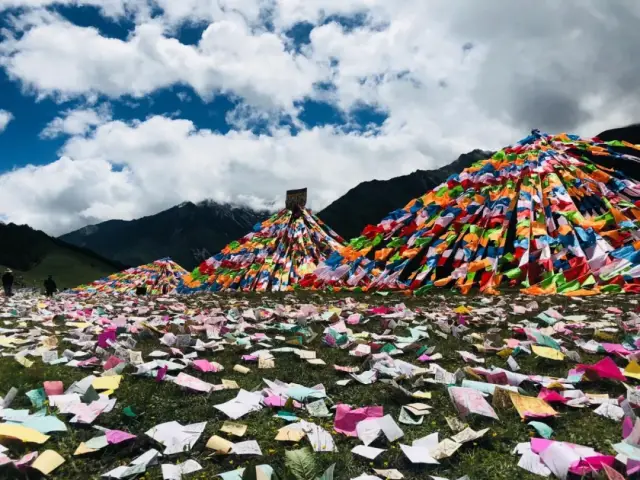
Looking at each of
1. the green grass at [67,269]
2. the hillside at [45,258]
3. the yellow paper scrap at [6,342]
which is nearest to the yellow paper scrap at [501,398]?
the yellow paper scrap at [6,342]

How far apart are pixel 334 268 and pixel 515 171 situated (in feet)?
20.9

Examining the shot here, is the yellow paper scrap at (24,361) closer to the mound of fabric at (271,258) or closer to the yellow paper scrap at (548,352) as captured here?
the yellow paper scrap at (548,352)

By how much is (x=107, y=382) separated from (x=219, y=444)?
1.64 metres

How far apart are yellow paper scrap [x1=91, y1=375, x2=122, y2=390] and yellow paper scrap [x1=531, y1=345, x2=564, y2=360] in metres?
3.94

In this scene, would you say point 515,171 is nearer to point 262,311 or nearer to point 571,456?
point 262,311

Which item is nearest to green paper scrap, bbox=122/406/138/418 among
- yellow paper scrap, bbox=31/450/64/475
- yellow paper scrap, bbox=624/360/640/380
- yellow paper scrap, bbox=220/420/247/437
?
yellow paper scrap, bbox=31/450/64/475

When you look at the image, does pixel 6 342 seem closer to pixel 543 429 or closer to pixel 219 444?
pixel 219 444

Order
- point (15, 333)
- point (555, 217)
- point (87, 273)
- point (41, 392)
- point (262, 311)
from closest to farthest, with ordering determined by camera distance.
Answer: point (41, 392) < point (15, 333) < point (262, 311) < point (555, 217) < point (87, 273)

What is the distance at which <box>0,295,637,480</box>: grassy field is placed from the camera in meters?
2.50

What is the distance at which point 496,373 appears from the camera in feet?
12.4

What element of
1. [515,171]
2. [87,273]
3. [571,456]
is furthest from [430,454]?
[87,273]

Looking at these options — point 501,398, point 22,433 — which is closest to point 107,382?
point 22,433

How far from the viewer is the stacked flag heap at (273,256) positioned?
750 inches

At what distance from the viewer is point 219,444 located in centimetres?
268
